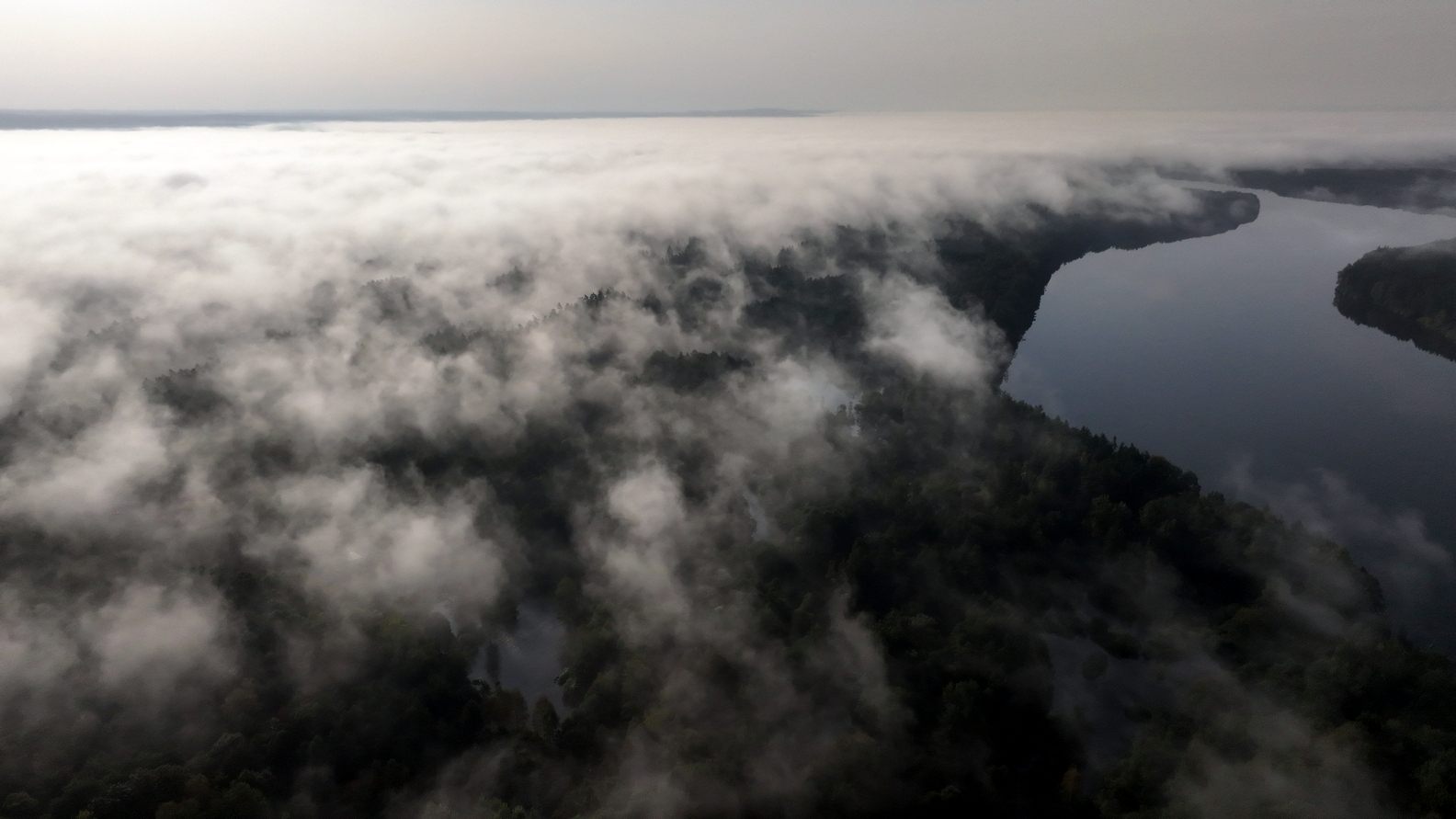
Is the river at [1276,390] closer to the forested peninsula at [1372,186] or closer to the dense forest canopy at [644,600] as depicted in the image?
the dense forest canopy at [644,600]

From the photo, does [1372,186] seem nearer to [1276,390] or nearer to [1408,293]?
[1408,293]

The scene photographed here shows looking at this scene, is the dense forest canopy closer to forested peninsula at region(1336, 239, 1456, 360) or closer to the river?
the river

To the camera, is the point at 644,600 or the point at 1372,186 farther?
the point at 1372,186

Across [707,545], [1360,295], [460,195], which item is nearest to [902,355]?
[707,545]

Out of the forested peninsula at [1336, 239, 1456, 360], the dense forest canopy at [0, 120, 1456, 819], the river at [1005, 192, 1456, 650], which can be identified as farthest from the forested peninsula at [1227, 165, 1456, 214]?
the dense forest canopy at [0, 120, 1456, 819]

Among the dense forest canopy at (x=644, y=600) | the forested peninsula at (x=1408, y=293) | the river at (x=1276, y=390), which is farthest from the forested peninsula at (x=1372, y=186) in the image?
the dense forest canopy at (x=644, y=600)

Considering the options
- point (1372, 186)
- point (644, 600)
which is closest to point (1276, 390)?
point (644, 600)

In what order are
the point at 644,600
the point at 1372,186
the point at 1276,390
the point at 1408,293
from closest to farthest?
the point at 644,600
the point at 1276,390
the point at 1408,293
the point at 1372,186

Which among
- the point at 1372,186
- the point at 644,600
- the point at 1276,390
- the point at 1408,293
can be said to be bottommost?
the point at 1276,390
